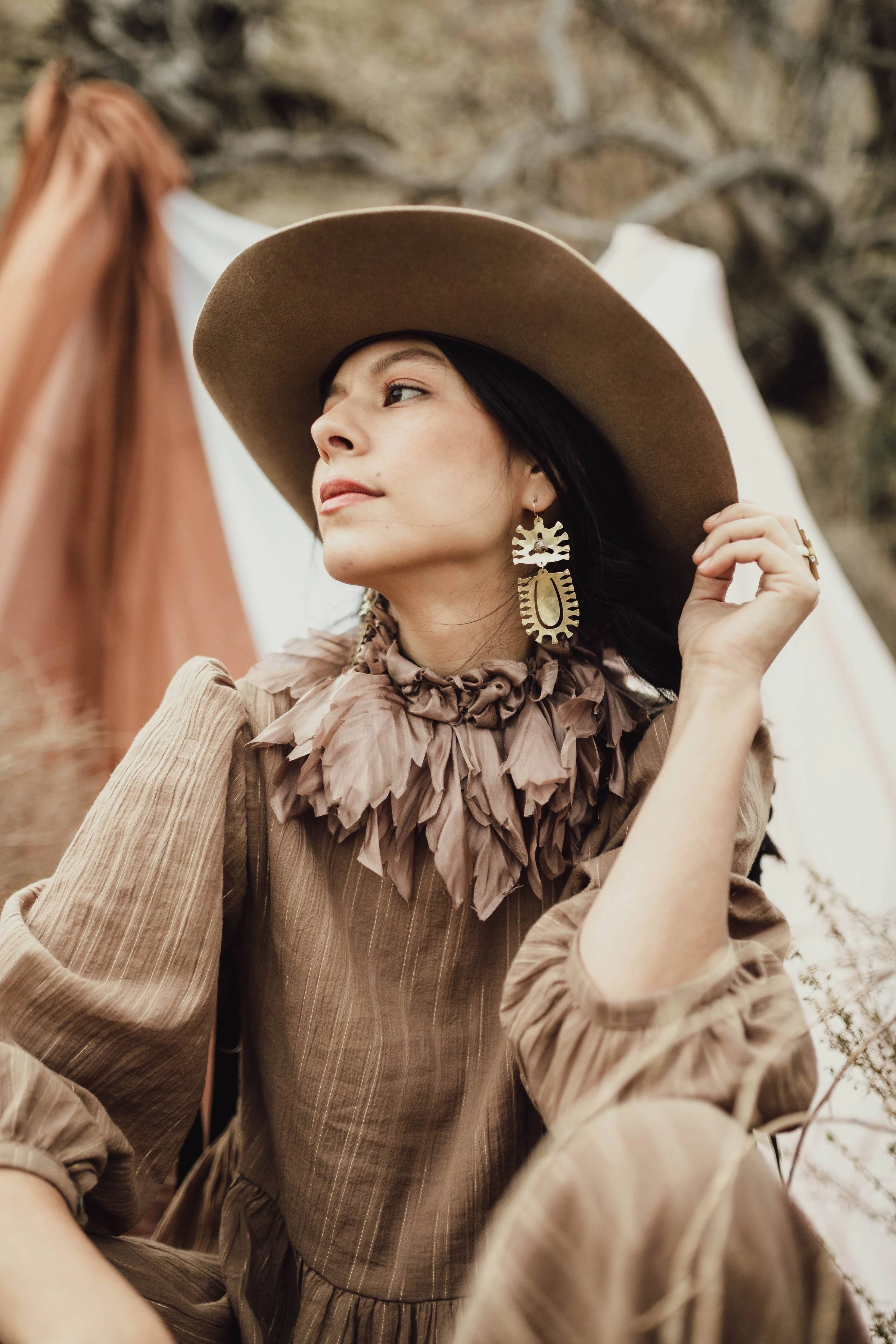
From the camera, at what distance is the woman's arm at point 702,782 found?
0.84 metres

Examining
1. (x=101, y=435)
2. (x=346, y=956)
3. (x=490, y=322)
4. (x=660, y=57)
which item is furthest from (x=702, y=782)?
(x=660, y=57)

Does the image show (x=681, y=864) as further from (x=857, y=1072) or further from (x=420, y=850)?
(x=857, y=1072)

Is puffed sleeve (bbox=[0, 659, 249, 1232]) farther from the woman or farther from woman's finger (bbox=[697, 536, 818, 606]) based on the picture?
woman's finger (bbox=[697, 536, 818, 606])

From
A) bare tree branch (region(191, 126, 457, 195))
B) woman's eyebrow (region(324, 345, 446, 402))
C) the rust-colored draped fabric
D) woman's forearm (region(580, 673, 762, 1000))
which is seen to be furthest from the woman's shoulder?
bare tree branch (region(191, 126, 457, 195))

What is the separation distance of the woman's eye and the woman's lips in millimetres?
120

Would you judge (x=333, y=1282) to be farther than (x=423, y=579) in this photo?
No

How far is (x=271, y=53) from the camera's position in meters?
3.88

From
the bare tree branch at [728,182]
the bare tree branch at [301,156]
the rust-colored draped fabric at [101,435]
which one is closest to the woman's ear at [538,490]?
the rust-colored draped fabric at [101,435]

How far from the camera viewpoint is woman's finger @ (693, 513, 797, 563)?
1065mm

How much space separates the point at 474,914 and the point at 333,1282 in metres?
0.41

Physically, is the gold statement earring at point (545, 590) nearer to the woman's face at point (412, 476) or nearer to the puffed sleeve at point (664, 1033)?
the woman's face at point (412, 476)

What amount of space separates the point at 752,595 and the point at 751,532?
104cm

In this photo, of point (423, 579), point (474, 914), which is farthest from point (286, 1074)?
point (423, 579)

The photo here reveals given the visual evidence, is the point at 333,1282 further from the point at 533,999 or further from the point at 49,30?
the point at 49,30
